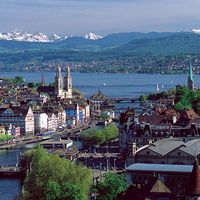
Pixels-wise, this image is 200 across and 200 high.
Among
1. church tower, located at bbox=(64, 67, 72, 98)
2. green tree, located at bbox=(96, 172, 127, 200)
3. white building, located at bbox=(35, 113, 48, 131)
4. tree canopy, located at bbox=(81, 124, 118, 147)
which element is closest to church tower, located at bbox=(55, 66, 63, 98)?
church tower, located at bbox=(64, 67, 72, 98)

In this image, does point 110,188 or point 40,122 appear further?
point 40,122

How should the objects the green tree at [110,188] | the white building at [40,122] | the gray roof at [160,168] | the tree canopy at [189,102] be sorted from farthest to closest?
the white building at [40,122], the tree canopy at [189,102], the gray roof at [160,168], the green tree at [110,188]

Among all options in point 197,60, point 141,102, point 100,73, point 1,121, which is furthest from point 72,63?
point 1,121

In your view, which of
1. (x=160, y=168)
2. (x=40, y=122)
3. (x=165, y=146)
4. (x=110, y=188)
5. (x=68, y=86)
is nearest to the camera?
(x=110, y=188)

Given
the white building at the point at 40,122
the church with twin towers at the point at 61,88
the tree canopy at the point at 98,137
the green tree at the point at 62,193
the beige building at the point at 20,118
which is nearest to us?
the green tree at the point at 62,193

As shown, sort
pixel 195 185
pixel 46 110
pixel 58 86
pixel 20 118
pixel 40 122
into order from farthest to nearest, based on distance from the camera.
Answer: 1. pixel 58 86
2. pixel 46 110
3. pixel 40 122
4. pixel 20 118
5. pixel 195 185

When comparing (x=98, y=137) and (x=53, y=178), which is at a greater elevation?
(x=53, y=178)

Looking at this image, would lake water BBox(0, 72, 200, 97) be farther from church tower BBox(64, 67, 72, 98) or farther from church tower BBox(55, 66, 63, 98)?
church tower BBox(55, 66, 63, 98)

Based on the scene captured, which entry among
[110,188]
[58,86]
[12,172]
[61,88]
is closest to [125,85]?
[61,88]

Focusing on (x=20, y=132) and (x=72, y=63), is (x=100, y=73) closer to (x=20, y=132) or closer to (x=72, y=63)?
(x=72, y=63)

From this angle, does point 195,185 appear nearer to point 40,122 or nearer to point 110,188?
point 110,188

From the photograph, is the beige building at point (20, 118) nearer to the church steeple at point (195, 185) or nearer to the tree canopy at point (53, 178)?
the tree canopy at point (53, 178)

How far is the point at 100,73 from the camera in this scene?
164625mm

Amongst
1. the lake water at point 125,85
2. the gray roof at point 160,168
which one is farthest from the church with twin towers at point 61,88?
the gray roof at point 160,168
